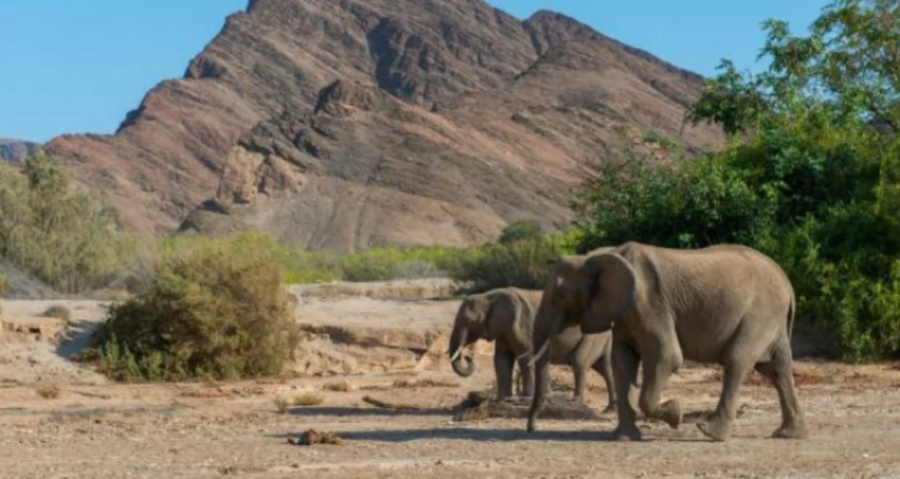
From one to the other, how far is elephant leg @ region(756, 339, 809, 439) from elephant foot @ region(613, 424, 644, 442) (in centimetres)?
135

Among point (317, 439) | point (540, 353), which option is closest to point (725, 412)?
point (540, 353)

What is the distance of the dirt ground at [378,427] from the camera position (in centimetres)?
1311

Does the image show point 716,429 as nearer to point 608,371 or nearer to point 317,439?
point 317,439

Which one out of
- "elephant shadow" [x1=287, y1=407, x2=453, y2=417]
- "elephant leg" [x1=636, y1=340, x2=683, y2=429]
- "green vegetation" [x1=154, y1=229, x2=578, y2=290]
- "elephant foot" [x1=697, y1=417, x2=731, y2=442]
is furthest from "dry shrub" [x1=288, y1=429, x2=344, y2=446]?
"green vegetation" [x1=154, y1=229, x2=578, y2=290]

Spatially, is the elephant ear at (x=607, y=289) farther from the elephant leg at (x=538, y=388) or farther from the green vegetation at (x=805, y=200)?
the green vegetation at (x=805, y=200)

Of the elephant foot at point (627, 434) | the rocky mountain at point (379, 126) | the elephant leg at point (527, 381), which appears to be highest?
the rocky mountain at point (379, 126)

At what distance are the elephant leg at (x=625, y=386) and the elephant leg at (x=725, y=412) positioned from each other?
1.98 ft

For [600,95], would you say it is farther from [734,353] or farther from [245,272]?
[734,353]

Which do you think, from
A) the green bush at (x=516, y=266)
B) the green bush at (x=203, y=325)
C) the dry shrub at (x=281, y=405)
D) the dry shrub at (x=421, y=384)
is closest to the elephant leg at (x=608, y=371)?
the dry shrub at (x=281, y=405)

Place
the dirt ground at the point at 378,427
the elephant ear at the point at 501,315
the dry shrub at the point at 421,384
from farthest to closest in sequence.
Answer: the dry shrub at the point at 421,384
the elephant ear at the point at 501,315
the dirt ground at the point at 378,427

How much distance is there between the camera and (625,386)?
1506 centimetres

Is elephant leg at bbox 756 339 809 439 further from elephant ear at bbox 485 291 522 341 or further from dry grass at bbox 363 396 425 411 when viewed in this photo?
dry grass at bbox 363 396 425 411

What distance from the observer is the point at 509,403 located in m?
17.4

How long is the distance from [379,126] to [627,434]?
83.3 meters
